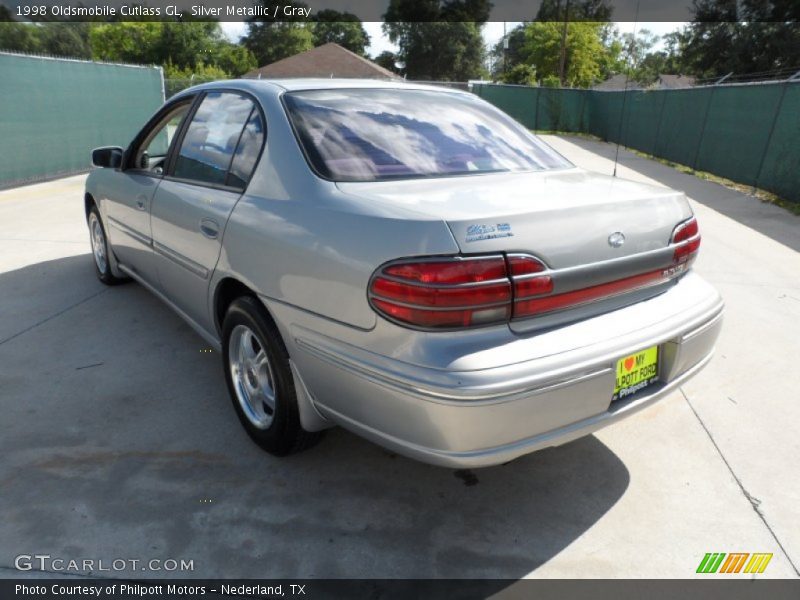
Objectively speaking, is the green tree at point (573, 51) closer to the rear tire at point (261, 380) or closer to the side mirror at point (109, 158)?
the side mirror at point (109, 158)

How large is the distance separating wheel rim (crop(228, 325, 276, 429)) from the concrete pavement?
18 centimetres

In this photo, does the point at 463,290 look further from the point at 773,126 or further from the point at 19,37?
the point at 19,37

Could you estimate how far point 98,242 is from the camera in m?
5.20

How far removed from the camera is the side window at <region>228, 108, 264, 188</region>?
273 cm

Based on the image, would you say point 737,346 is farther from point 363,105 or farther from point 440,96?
point 363,105

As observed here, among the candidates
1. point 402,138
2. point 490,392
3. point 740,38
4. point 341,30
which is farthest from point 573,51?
point 490,392

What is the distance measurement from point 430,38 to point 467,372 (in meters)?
74.1

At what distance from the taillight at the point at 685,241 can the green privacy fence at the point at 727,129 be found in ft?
7.06

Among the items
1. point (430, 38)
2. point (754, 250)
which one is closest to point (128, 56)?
point (430, 38)

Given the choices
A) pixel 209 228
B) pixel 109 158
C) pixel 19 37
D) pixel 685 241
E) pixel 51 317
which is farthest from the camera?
pixel 19 37

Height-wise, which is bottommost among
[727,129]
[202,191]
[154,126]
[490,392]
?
[727,129]

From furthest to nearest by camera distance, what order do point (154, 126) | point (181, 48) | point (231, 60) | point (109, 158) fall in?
point (231, 60), point (181, 48), point (109, 158), point (154, 126)

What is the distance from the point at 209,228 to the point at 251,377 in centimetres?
73

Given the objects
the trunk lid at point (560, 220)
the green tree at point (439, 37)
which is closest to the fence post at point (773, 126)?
the trunk lid at point (560, 220)
